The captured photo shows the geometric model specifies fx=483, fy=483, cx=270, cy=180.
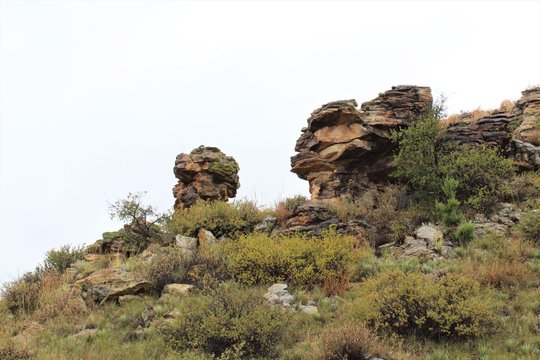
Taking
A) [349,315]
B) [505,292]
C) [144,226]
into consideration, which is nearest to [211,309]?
[349,315]

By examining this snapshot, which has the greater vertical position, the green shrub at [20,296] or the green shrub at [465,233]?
the green shrub at [465,233]

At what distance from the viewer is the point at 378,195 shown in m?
16.4

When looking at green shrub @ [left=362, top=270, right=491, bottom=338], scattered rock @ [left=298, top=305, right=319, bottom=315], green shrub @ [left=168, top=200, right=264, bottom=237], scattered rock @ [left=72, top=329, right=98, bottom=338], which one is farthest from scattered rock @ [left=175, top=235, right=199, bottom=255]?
green shrub @ [left=362, top=270, right=491, bottom=338]

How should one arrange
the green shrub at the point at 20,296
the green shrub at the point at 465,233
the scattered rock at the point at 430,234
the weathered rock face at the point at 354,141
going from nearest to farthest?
the green shrub at the point at 20,296, the green shrub at the point at 465,233, the scattered rock at the point at 430,234, the weathered rock face at the point at 354,141

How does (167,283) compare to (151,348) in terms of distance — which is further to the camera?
(167,283)

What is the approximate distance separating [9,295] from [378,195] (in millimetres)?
11230

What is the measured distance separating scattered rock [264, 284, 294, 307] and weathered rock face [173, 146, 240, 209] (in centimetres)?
858

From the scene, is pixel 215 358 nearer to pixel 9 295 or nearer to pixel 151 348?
pixel 151 348

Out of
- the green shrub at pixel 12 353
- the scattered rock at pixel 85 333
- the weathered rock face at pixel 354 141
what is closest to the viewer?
the green shrub at pixel 12 353

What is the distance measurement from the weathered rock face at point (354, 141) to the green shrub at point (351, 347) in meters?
10.3

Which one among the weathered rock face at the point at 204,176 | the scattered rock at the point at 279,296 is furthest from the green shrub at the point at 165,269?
the weathered rock face at the point at 204,176

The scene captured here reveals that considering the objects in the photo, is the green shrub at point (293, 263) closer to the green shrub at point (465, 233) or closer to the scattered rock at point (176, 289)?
the scattered rock at point (176, 289)

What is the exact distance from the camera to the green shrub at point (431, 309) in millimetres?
7547

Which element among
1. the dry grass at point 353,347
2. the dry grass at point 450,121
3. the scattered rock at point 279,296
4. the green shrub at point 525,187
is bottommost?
the dry grass at point 353,347
